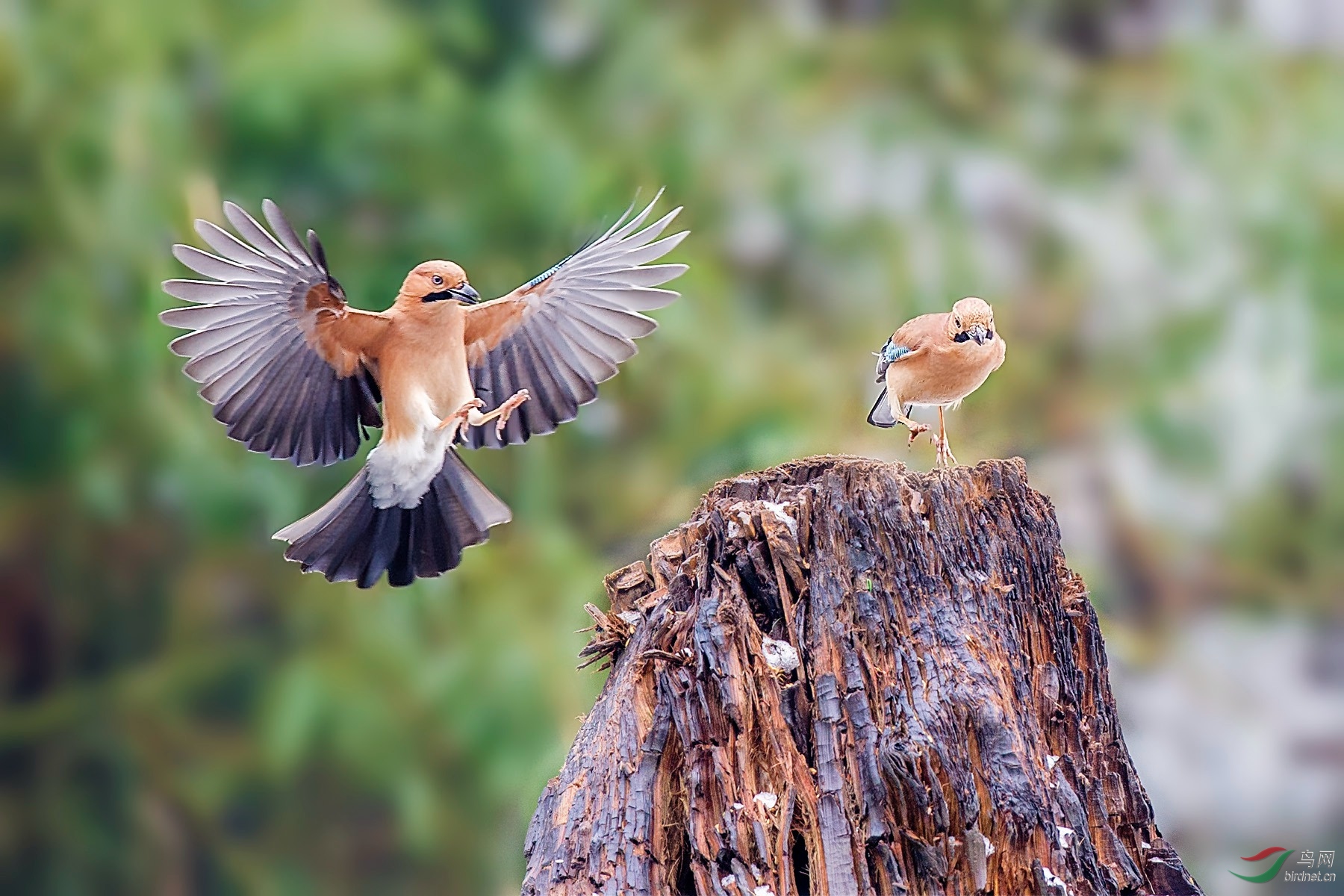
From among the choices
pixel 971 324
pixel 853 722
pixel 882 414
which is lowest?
pixel 853 722

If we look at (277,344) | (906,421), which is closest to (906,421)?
(906,421)

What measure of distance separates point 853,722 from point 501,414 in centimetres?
58

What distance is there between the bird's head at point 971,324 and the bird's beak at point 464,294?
2.13ft

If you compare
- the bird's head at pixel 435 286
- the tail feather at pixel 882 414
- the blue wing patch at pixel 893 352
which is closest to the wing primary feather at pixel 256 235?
the bird's head at pixel 435 286

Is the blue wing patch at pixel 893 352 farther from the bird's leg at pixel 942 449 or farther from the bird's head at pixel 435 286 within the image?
the bird's head at pixel 435 286

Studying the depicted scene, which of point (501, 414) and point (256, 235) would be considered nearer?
point (256, 235)

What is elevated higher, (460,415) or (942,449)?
(942,449)

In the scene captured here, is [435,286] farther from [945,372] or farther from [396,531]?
[945,372]

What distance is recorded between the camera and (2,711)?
2676 millimetres

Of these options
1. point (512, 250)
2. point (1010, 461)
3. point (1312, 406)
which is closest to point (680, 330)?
point (512, 250)

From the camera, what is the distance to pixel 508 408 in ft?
5.34

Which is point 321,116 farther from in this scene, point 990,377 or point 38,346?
point 990,377

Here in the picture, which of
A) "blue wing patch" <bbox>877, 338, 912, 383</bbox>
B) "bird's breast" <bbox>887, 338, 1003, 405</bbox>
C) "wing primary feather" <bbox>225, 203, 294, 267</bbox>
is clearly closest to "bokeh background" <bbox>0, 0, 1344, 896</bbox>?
"blue wing patch" <bbox>877, 338, 912, 383</bbox>

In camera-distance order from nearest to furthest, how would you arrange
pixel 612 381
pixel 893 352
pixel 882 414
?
pixel 893 352 < pixel 882 414 < pixel 612 381
